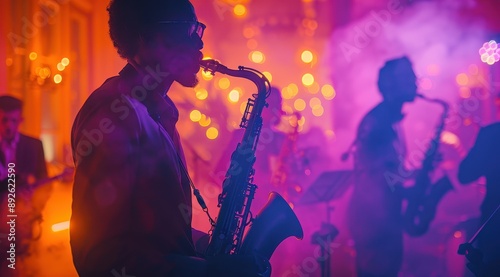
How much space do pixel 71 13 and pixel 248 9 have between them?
907cm

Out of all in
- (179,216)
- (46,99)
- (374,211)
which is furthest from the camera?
(46,99)

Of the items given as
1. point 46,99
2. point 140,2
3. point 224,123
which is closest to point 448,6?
point 224,123

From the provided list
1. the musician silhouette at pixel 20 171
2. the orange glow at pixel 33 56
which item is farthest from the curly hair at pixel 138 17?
the orange glow at pixel 33 56

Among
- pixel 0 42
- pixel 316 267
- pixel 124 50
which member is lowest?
pixel 316 267

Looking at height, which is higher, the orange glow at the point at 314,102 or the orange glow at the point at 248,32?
the orange glow at the point at 248,32

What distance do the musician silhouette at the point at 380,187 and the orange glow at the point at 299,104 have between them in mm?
10199

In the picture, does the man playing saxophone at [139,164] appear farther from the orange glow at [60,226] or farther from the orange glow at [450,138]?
the orange glow at [450,138]

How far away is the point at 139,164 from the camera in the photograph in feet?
5.23

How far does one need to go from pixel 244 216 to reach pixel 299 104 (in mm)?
12412

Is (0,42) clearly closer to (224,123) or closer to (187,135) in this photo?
(224,123)

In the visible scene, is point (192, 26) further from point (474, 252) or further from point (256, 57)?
point (256, 57)

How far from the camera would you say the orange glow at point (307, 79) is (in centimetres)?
1502

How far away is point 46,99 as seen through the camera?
7.76 meters

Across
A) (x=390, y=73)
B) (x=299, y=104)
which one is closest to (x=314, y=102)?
(x=299, y=104)
